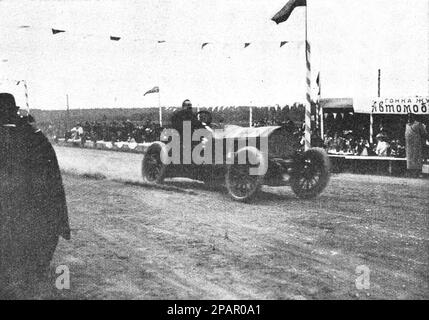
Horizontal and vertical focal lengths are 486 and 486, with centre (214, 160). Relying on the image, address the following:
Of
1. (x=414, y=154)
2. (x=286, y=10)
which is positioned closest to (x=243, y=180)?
(x=286, y=10)

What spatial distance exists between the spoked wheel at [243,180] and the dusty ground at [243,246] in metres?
0.24

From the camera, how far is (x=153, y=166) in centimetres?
1166

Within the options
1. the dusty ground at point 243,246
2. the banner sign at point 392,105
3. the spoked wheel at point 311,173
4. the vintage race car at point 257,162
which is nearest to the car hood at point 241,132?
the vintage race car at point 257,162

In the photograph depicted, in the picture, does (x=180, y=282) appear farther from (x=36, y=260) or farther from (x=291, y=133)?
(x=291, y=133)

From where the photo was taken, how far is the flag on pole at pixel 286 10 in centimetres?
1255

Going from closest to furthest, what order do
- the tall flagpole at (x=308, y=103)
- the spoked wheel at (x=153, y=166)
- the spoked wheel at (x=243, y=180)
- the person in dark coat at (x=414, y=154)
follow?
1. the spoked wheel at (x=243, y=180)
2. the spoked wheel at (x=153, y=166)
3. the tall flagpole at (x=308, y=103)
4. the person in dark coat at (x=414, y=154)

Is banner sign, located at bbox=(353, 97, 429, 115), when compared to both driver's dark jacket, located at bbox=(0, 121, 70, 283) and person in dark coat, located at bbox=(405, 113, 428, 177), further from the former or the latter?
driver's dark jacket, located at bbox=(0, 121, 70, 283)

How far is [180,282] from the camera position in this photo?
4625 millimetres

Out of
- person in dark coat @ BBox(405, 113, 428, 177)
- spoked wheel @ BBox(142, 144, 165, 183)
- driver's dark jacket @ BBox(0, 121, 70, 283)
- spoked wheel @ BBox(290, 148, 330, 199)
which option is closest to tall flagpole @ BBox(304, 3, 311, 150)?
spoked wheel @ BBox(290, 148, 330, 199)

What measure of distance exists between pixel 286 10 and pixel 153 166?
208 inches

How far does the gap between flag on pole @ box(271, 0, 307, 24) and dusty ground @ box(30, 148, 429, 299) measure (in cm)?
507

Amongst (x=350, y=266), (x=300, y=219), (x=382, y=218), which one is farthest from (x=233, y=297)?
(x=382, y=218)

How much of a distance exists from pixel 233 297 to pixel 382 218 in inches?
161

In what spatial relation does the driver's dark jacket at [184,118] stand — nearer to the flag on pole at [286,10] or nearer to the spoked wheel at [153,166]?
the spoked wheel at [153,166]
